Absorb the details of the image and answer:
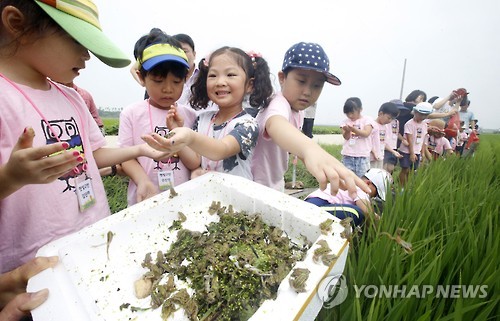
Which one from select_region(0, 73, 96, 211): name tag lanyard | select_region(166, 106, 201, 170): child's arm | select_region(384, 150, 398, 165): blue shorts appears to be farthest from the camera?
select_region(384, 150, 398, 165): blue shorts

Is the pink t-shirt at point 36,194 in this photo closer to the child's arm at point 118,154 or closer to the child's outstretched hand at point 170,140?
the child's arm at point 118,154

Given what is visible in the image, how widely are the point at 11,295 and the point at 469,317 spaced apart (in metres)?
1.26

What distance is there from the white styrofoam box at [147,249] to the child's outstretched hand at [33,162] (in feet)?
0.76

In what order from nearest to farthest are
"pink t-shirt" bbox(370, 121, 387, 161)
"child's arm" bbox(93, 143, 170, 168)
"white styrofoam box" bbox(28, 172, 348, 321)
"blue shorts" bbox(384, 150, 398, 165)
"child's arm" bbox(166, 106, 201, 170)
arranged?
"white styrofoam box" bbox(28, 172, 348, 321) → "child's arm" bbox(93, 143, 170, 168) → "child's arm" bbox(166, 106, 201, 170) → "pink t-shirt" bbox(370, 121, 387, 161) → "blue shorts" bbox(384, 150, 398, 165)

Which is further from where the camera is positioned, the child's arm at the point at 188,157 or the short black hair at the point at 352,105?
the short black hair at the point at 352,105

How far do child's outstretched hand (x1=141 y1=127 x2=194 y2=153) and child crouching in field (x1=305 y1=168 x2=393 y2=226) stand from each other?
0.69 meters

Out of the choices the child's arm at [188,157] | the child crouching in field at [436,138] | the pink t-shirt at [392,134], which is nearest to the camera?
the child's arm at [188,157]

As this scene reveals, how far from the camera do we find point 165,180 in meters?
1.49

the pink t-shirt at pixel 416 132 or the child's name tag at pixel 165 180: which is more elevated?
the child's name tag at pixel 165 180

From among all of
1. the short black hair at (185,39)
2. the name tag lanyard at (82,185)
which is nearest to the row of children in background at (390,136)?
the short black hair at (185,39)

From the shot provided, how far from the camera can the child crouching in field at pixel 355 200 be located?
4.39 feet

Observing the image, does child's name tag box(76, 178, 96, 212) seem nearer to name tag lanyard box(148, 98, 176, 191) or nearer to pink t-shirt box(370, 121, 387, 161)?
name tag lanyard box(148, 98, 176, 191)

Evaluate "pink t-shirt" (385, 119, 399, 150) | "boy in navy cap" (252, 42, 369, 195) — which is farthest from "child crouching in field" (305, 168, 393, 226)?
"pink t-shirt" (385, 119, 399, 150)

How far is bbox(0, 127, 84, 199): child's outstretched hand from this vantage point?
63cm
